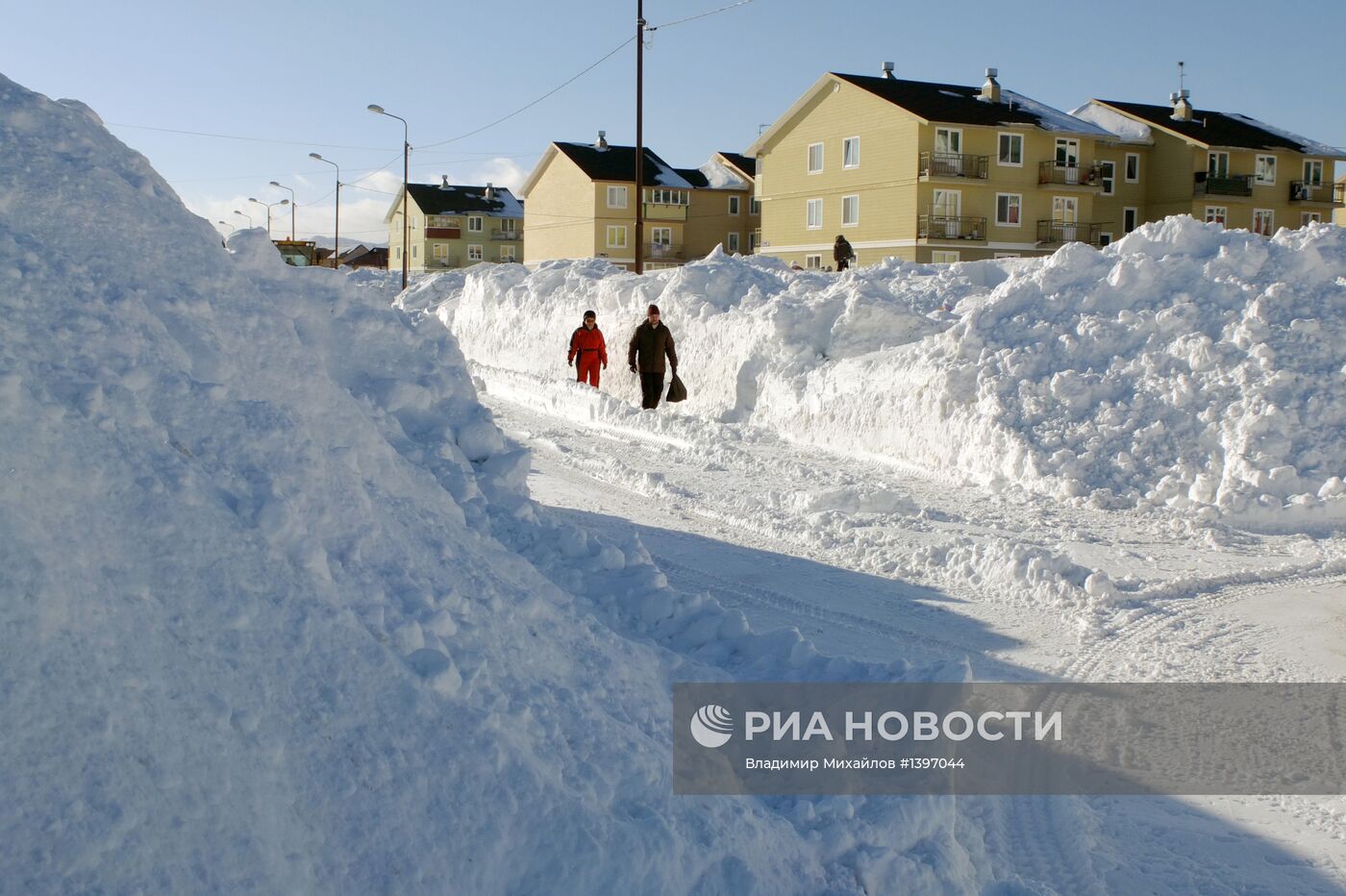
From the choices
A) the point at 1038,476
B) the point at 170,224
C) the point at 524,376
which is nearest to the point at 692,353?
the point at 524,376

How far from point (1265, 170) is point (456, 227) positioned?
42819mm

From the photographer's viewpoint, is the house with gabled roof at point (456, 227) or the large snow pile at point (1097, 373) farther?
the house with gabled roof at point (456, 227)

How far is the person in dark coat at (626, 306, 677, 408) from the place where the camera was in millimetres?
14266

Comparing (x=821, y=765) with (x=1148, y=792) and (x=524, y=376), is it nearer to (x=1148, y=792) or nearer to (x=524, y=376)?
(x=1148, y=792)

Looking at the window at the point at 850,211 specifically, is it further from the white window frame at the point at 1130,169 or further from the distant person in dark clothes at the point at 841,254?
the distant person in dark clothes at the point at 841,254

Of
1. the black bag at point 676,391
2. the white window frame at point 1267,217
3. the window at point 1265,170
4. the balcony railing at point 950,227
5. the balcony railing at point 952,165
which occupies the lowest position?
the black bag at point 676,391

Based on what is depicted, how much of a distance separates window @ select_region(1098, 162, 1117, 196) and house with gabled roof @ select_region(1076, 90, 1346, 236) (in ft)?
3.16

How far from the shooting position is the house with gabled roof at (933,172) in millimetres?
36812

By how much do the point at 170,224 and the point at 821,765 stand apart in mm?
3884

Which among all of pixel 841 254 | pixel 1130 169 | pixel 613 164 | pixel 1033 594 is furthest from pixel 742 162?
pixel 1033 594

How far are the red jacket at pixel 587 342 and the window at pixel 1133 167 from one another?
110 feet

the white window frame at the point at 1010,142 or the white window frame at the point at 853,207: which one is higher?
the white window frame at the point at 1010,142

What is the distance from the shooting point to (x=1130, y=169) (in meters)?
42.8

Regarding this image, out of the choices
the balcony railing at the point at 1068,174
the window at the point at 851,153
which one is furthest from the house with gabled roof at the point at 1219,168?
the window at the point at 851,153
